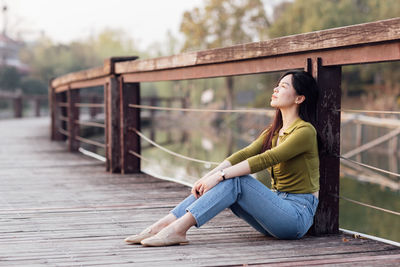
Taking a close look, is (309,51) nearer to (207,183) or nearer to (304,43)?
(304,43)

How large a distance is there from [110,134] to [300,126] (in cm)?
288

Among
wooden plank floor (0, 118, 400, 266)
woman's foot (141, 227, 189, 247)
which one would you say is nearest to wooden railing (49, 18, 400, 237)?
wooden plank floor (0, 118, 400, 266)

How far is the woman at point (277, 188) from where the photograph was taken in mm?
2523

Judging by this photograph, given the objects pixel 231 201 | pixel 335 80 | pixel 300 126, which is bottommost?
pixel 231 201

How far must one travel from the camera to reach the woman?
8.28 ft

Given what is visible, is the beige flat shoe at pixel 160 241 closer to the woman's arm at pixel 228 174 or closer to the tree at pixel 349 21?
the woman's arm at pixel 228 174

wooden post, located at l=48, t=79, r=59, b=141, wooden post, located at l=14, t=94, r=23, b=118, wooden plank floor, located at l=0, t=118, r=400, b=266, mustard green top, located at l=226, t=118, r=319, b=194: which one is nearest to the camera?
wooden plank floor, located at l=0, t=118, r=400, b=266

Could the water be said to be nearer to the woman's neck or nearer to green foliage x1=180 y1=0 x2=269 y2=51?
the woman's neck

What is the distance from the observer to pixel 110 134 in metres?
5.23

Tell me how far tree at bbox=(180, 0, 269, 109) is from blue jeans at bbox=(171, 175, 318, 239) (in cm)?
2484

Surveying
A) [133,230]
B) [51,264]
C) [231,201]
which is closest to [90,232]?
[133,230]

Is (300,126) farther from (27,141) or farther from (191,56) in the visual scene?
(27,141)

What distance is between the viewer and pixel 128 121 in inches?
203

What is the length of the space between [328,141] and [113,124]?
278cm
